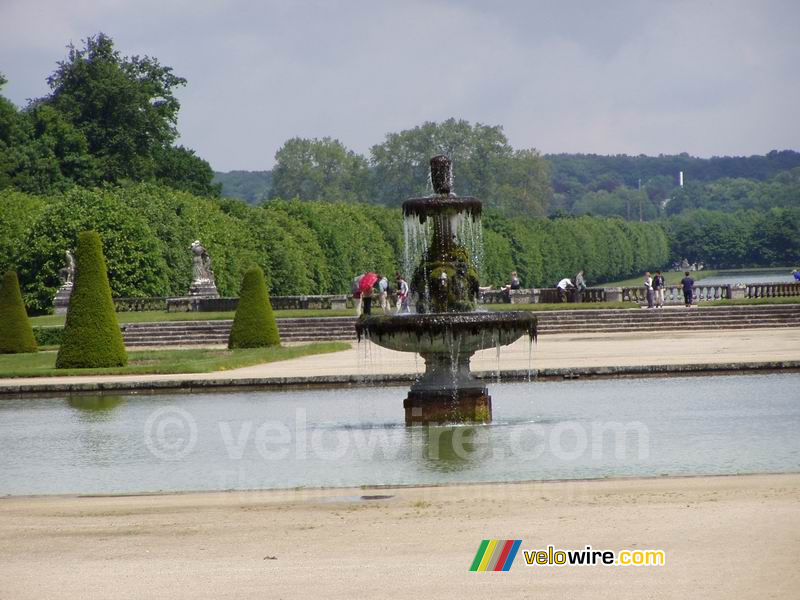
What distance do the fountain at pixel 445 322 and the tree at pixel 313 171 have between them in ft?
399

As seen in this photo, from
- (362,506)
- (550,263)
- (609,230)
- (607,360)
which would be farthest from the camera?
(609,230)

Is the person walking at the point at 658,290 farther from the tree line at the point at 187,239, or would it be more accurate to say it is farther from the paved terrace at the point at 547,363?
the tree line at the point at 187,239

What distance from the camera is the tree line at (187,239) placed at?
2363 inches

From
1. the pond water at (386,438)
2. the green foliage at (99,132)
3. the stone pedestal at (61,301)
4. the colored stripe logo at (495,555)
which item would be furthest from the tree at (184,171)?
the colored stripe logo at (495,555)

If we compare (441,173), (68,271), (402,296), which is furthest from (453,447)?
(68,271)

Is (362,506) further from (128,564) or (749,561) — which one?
(749,561)

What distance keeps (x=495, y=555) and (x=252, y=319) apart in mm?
27375

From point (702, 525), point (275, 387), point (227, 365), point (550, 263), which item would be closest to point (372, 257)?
point (550, 263)

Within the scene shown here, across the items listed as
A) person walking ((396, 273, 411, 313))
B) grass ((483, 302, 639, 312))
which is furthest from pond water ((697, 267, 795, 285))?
person walking ((396, 273, 411, 313))

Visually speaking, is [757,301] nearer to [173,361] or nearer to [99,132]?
[173,361]

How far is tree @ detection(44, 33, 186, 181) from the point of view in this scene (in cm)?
8119

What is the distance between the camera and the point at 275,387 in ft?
78.6

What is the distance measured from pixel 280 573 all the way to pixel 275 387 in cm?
1509

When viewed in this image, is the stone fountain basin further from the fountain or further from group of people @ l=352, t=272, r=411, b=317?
group of people @ l=352, t=272, r=411, b=317
